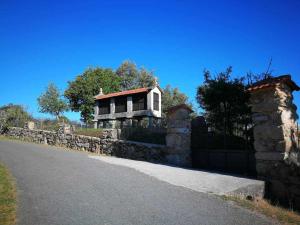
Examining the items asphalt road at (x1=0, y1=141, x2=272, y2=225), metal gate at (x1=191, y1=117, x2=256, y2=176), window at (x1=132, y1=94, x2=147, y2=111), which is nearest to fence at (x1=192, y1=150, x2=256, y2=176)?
metal gate at (x1=191, y1=117, x2=256, y2=176)

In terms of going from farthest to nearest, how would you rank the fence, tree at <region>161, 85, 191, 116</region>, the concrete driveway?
1. tree at <region>161, 85, 191, 116</region>
2. the fence
3. the concrete driveway

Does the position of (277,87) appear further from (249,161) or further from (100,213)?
(100,213)

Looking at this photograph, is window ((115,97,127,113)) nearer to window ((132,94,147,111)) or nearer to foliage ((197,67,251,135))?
window ((132,94,147,111))

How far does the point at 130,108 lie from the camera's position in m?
Answer: 34.2

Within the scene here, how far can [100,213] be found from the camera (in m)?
5.40

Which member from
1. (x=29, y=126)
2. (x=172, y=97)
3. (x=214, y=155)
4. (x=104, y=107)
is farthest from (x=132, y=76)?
(x=214, y=155)

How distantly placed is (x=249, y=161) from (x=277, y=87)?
302 cm

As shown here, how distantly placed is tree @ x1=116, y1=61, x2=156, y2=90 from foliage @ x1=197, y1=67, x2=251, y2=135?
39944mm

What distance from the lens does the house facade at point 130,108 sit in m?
32.4

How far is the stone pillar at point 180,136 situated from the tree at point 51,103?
47.5 m

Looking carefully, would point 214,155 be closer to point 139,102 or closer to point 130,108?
point 139,102

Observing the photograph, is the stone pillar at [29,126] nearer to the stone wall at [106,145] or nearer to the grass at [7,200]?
the stone wall at [106,145]

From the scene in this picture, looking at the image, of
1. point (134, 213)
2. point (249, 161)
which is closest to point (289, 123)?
point (249, 161)

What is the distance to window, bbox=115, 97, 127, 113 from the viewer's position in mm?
35031
